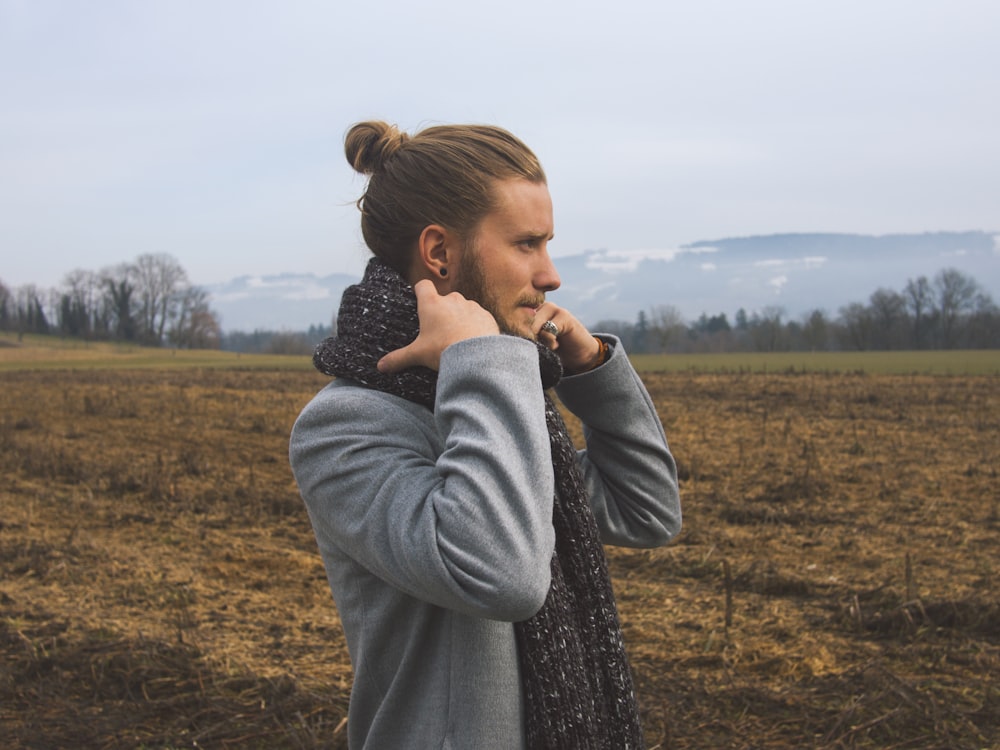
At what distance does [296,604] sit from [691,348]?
3893 inches

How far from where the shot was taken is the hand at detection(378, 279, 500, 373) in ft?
4.59

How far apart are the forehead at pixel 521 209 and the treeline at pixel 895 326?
76.5 meters

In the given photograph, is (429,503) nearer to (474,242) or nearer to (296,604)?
(474,242)

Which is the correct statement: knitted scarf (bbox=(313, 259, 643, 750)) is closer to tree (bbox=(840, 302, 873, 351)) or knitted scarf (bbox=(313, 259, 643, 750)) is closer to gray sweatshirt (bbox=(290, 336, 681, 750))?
gray sweatshirt (bbox=(290, 336, 681, 750))

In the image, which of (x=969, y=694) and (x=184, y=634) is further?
(x=184, y=634)

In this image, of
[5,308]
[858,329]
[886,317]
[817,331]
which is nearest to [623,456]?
[858,329]

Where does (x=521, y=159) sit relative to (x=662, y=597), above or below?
above

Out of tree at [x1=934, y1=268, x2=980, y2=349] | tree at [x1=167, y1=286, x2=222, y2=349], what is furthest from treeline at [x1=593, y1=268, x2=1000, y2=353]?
tree at [x1=167, y1=286, x2=222, y2=349]

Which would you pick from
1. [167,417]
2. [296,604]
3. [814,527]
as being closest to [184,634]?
[296,604]

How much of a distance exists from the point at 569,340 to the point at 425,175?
0.44 metres

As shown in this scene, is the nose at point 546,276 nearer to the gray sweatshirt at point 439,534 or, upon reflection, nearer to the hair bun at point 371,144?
the gray sweatshirt at point 439,534

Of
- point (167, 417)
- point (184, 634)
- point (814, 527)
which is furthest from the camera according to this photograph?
point (167, 417)

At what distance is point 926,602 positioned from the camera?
17.1 feet

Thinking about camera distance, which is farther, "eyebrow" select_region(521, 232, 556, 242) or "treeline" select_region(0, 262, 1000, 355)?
"treeline" select_region(0, 262, 1000, 355)
